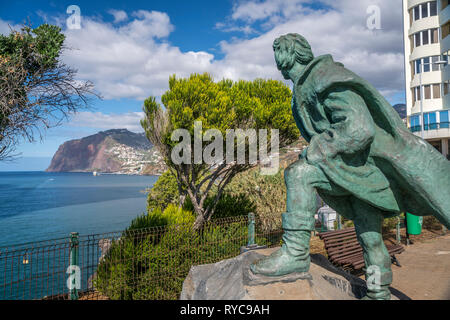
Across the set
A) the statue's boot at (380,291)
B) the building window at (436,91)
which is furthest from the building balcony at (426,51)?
the statue's boot at (380,291)

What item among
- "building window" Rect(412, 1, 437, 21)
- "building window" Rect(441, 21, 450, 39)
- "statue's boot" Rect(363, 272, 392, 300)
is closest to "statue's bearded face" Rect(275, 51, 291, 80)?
"statue's boot" Rect(363, 272, 392, 300)

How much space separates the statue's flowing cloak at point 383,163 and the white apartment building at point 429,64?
24973 millimetres

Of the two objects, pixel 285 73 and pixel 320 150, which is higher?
pixel 285 73

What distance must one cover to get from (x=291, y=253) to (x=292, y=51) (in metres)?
1.81

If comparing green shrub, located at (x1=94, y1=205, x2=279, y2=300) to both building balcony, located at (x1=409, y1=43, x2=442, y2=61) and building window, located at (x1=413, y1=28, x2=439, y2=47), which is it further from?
building window, located at (x1=413, y1=28, x2=439, y2=47)

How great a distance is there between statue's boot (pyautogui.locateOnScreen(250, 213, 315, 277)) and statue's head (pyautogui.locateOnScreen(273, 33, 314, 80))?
1409mm

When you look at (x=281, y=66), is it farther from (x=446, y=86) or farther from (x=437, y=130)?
(x=446, y=86)

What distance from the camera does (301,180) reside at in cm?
260

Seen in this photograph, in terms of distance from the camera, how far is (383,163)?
8.52ft

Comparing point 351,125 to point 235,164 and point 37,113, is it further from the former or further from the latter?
point 235,164

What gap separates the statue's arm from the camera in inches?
95.3

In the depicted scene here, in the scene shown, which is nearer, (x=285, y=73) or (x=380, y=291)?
(x=380, y=291)

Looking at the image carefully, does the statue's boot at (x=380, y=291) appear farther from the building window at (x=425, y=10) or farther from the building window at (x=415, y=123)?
the building window at (x=425, y=10)

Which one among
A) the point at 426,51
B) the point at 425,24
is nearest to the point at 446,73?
the point at 426,51
